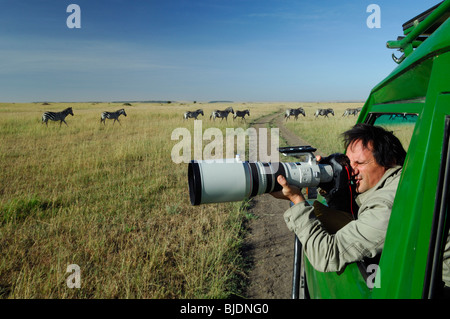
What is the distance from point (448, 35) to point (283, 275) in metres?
2.64

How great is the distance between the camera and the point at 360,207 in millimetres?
1555

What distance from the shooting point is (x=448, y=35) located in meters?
0.87

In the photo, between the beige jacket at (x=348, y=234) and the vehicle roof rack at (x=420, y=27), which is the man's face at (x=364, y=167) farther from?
the vehicle roof rack at (x=420, y=27)

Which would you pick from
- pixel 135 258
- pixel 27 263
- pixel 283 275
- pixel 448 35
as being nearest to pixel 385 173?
pixel 448 35

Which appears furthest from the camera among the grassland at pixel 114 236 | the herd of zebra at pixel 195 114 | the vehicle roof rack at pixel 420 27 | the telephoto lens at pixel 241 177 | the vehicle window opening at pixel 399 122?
the herd of zebra at pixel 195 114

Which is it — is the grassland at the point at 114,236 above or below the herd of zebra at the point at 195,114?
below

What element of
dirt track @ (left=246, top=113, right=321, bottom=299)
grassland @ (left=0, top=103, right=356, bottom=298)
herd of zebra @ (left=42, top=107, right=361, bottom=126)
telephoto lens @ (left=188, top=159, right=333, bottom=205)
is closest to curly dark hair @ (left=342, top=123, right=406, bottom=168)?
telephoto lens @ (left=188, top=159, right=333, bottom=205)

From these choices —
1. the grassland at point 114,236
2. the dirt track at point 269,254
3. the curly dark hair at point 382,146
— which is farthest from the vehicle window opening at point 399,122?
the grassland at point 114,236

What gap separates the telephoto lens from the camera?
1453mm

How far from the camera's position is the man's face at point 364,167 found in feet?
5.40

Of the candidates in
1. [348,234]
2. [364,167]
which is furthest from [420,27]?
[348,234]

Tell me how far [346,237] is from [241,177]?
61 centimetres

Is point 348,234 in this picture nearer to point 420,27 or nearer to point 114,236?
point 420,27
